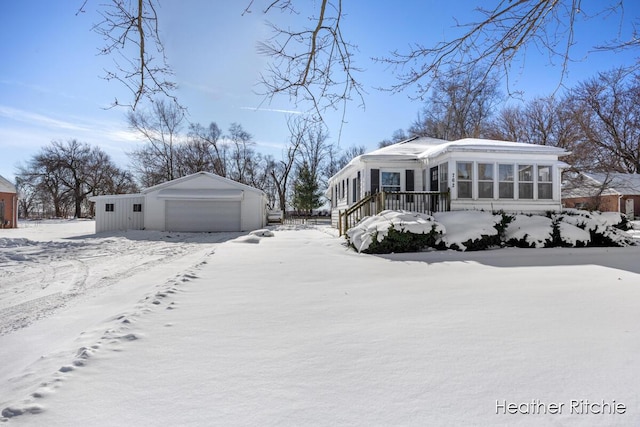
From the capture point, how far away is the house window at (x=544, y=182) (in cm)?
1211

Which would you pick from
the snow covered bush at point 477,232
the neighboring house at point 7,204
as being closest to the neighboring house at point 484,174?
the snow covered bush at point 477,232

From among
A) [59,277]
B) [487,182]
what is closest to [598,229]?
[487,182]

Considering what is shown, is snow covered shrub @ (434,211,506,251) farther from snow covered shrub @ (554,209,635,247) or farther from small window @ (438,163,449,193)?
small window @ (438,163,449,193)

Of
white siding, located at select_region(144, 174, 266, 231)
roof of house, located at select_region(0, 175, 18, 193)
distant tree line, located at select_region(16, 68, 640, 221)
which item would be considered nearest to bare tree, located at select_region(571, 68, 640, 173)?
distant tree line, located at select_region(16, 68, 640, 221)

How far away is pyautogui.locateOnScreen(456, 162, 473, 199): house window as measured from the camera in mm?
11719

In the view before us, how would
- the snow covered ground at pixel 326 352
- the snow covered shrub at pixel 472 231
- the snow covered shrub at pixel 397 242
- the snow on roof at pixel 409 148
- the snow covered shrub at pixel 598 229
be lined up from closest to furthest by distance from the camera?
the snow covered ground at pixel 326 352 → the snow covered shrub at pixel 397 242 → the snow covered shrub at pixel 472 231 → the snow covered shrub at pixel 598 229 → the snow on roof at pixel 409 148

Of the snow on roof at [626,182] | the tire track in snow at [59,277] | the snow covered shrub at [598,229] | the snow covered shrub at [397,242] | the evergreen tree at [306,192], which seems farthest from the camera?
the evergreen tree at [306,192]

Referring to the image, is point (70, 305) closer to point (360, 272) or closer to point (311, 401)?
point (311, 401)

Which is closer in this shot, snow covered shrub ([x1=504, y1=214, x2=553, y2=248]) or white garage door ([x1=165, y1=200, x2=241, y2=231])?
snow covered shrub ([x1=504, y1=214, x2=553, y2=248])

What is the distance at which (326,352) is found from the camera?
236cm

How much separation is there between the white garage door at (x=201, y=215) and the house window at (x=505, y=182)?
13.8 metres

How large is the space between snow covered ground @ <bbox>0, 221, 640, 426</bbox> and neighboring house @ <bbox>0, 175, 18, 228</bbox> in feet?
80.6

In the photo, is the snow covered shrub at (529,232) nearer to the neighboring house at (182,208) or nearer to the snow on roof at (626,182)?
the neighboring house at (182,208)

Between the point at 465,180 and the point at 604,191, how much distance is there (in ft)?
70.2
